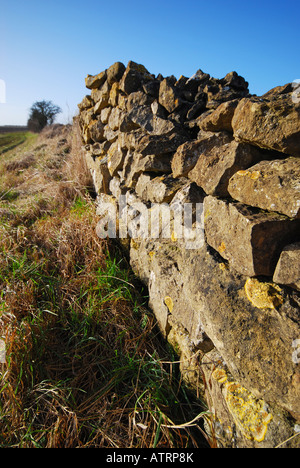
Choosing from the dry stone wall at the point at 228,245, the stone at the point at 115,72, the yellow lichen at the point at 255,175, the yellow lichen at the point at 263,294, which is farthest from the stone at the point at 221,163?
the stone at the point at 115,72

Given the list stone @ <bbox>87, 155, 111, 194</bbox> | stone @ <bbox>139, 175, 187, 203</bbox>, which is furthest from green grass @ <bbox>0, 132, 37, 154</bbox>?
stone @ <bbox>139, 175, 187, 203</bbox>

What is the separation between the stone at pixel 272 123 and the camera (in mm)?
1057

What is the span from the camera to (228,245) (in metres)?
1.29

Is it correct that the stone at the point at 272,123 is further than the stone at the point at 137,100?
No

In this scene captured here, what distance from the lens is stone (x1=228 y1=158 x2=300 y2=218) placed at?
3.37 ft

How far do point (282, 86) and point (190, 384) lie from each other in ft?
6.36

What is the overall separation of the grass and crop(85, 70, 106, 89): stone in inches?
76.3

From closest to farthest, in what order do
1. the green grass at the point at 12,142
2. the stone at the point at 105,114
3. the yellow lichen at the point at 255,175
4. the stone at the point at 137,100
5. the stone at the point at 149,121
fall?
the yellow lichen at the point at 255,175 < the stone at the point at 149,121 < the stone at the point at 137,100 < the stone at the point at 105,114 < the green grass at the point at 12,142

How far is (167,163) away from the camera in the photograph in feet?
6.57

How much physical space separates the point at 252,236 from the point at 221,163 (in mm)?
511

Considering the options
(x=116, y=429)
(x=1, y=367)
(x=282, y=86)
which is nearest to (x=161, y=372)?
(x=116, y=429)

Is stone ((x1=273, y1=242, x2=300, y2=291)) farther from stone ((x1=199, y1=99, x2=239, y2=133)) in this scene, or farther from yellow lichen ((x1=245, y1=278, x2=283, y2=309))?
stone ((x1=199, y1=99, x2=239, y2=133))
